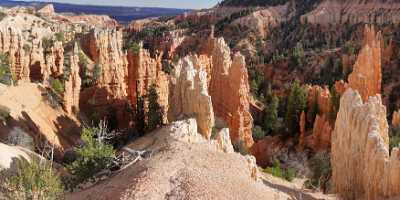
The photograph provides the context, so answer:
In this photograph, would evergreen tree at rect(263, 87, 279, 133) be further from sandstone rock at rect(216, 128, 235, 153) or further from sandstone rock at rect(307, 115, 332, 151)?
sandstone rock at rect(216, 128, 235, 153)

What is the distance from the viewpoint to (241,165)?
23828 mm

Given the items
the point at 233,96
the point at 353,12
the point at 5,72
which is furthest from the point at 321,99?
the point at 353,12

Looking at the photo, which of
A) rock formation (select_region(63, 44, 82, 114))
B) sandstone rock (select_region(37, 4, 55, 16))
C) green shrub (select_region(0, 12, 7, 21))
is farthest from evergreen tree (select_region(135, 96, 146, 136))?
sandstone rock (select_region(37, 4, 55, 16))

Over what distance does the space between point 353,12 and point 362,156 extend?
85.5m

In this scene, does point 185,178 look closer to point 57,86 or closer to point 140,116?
point 140,116

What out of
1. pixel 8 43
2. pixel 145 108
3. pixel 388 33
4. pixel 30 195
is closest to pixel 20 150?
pixel 30 195

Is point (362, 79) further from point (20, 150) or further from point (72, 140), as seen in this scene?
point (20, 150)

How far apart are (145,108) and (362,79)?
1728 cm

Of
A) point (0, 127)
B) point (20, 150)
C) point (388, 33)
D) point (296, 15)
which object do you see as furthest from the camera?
point (296, 15)

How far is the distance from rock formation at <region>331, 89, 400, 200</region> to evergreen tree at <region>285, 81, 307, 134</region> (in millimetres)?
22116

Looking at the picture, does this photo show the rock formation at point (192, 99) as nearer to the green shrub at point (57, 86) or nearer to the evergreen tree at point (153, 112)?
the evergreen tree at point (153, 112)

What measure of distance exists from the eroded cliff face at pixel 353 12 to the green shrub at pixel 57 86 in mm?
65044

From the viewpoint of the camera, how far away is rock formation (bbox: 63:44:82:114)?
139ft

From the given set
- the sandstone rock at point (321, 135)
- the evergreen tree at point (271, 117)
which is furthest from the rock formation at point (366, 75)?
the evergreen tree at point (271, 117)
